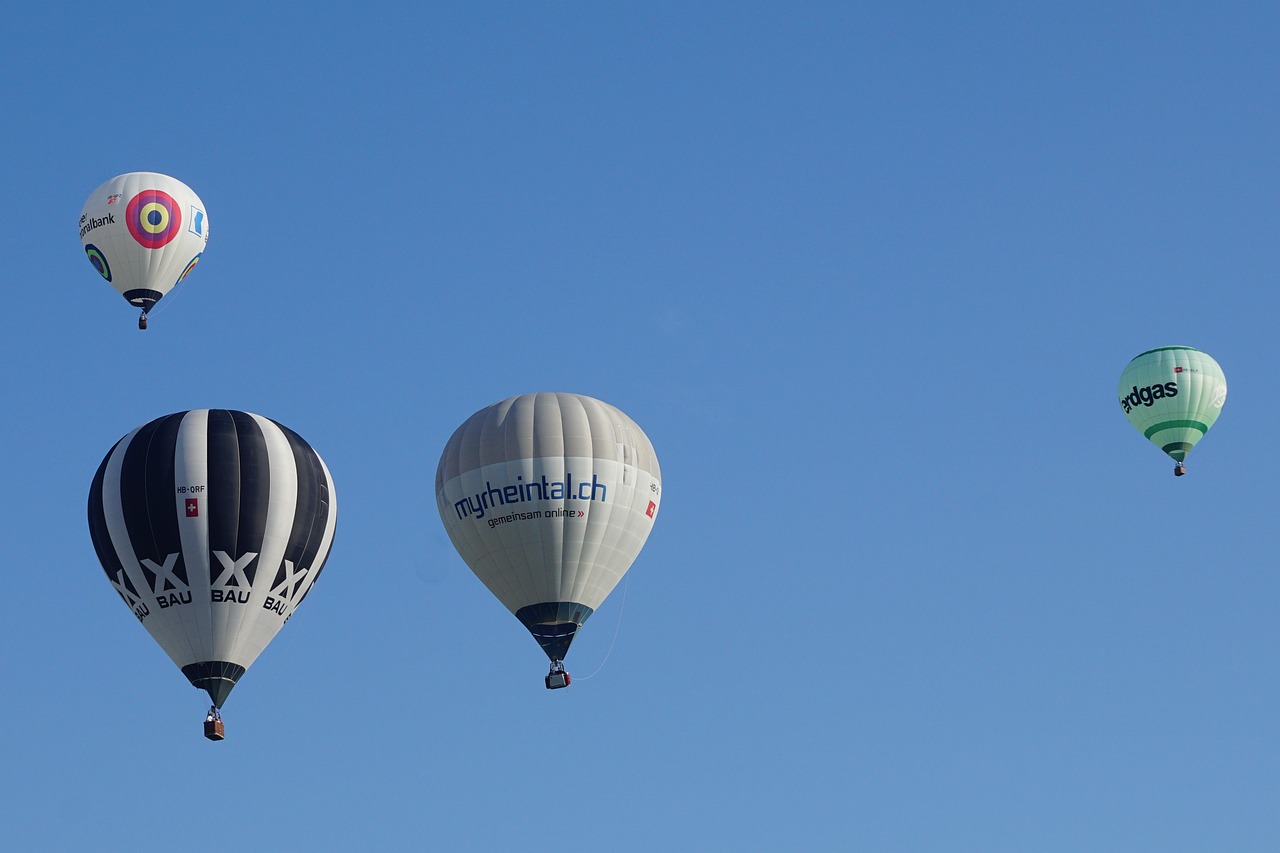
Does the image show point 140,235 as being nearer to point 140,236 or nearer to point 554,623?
point 140,236

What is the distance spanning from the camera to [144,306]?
5278 centimetres

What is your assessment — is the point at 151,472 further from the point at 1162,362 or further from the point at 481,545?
the point at 1162,362

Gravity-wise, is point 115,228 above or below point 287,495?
above

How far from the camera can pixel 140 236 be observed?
52.8 meters

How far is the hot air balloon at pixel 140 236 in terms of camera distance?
5269cm

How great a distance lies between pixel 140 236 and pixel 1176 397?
79.7 ft

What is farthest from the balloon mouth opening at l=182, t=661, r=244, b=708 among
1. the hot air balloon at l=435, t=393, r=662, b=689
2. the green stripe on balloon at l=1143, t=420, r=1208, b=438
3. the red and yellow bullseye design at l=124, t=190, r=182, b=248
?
the green stripe on balloon at l=1143, t=420, r=1208, b=438

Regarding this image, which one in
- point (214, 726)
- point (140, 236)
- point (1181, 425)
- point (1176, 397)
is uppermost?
point (1176, 397)

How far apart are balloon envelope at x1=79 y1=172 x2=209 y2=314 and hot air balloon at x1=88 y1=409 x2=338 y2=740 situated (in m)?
8.73

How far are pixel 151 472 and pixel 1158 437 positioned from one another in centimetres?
2550

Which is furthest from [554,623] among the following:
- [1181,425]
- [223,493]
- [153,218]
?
[1181,425]

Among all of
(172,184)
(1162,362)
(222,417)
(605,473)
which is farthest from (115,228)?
(1162,362)

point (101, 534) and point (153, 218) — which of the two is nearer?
point (101, 534)

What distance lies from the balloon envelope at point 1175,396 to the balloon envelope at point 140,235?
73.9 ft
